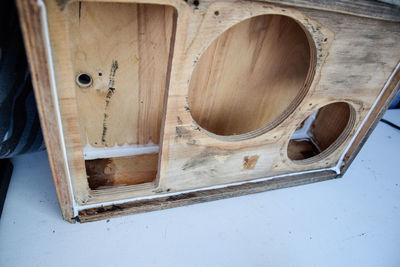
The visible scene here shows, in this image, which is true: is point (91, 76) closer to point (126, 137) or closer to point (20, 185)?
point (126, 137)

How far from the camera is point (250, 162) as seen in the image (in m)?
0.91

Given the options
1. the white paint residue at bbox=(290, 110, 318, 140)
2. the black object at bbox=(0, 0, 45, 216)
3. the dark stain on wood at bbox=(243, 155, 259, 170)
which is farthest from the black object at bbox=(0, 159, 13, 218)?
the white paint residue at bbox=(290, 110, 318, 140)

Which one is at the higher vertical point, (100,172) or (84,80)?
(84,80)

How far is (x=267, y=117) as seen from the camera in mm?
1065

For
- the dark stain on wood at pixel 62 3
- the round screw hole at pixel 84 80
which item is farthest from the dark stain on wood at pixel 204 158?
the dark stain on wood at pixel 62 3

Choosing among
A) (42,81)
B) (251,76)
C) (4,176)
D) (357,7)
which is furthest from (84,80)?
(357,7)

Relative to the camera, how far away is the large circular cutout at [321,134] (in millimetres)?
1034

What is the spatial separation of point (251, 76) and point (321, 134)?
0.46m

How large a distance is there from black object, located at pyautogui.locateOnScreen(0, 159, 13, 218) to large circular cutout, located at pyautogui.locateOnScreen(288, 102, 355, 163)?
93cm

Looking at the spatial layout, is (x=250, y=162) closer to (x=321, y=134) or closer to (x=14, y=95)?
(x=321, y=134)

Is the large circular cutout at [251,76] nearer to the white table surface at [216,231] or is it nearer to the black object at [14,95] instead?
the white table surface at [216,231]

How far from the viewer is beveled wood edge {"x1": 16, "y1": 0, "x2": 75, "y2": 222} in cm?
47

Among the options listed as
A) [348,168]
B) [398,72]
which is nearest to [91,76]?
[398,72]

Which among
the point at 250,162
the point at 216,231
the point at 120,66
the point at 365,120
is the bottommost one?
the point at 216,231
